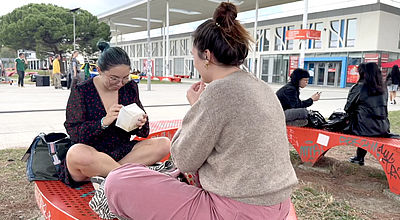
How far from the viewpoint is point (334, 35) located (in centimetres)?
2455

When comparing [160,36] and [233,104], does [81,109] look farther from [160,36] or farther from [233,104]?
[160,36]

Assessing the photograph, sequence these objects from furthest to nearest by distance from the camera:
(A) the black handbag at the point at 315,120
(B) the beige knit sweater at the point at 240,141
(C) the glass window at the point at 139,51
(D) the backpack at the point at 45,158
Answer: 1. (C) the glass window at the point at 139,51
2. (A) the black handbag at the point at 315,120
3. (D) the backpack at the point at 45,158
4. (B) the beige knit sweater at the point at 240,141

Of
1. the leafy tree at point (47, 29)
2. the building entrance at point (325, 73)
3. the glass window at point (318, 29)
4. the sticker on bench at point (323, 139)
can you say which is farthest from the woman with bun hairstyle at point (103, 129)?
the leafy tree at point (47, 29)

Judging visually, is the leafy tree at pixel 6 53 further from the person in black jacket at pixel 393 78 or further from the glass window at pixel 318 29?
the person in black jacket at pixel 393 78

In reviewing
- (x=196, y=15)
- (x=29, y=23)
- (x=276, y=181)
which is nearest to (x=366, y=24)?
(x=196, y=15)

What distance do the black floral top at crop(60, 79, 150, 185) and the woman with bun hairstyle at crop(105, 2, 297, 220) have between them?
0.73 metres

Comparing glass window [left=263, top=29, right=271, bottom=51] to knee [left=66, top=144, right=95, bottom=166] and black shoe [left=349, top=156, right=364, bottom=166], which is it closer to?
black shoe [left=349, top=156, right=364, bottom=166]

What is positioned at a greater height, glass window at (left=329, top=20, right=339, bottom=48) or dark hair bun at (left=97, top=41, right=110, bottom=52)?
glass window at (left=329, top=20, right=339, bottom=48)

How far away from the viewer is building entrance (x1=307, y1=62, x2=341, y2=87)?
961 inches

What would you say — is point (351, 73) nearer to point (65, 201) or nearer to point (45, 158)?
point (45, 158)

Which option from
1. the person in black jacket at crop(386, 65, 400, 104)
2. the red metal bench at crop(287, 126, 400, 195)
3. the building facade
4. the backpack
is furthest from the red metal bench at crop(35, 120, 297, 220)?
the building facade

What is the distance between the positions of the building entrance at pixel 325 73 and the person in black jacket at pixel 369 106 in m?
22.2

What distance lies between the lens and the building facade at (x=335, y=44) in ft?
73.4

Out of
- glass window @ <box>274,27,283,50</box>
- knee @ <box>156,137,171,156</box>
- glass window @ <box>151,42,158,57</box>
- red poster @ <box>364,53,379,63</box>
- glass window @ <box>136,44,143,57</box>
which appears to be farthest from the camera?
glass window @ <box>136,44,143,57</box>
